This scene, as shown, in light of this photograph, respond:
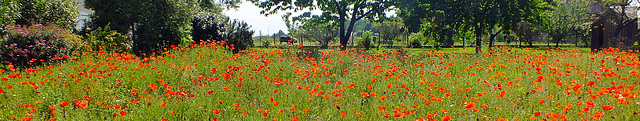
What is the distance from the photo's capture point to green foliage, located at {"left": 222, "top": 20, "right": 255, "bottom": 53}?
586 inches

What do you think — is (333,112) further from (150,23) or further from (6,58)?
(150,23)

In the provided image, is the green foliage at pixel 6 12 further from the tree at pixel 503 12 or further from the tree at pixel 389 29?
the tree at pixel 389 29

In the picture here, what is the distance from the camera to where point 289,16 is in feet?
86.7

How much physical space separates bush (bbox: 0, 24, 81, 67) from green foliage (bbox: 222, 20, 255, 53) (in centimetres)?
508

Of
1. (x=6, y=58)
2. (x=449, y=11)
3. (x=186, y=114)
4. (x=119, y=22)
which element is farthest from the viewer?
(x=119, y=22)

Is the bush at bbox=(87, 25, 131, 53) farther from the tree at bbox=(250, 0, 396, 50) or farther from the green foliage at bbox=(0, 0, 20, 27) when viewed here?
the tree at bbox=(250, 0, 396, 50)

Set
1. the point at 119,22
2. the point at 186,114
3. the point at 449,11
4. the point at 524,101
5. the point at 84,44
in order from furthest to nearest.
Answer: the point at 119,22, the point at 449,11, the point at 84,44, the point at 524,101, the point at 186,114

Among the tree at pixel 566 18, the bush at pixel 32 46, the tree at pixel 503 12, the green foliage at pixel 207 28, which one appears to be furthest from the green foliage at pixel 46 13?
the tree at pixel 566 18

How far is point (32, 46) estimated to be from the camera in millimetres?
10500

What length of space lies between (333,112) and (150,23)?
43.0 ft

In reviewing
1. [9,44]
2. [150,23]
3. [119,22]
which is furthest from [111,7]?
[9,44]

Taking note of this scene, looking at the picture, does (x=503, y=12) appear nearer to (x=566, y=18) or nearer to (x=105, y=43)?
(x=105, y=43)

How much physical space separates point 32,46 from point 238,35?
6.36 m

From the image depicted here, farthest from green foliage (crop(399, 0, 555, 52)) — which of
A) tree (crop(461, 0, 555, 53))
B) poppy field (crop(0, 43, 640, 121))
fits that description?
poppy field (crop(0, 43, 640, 121))
